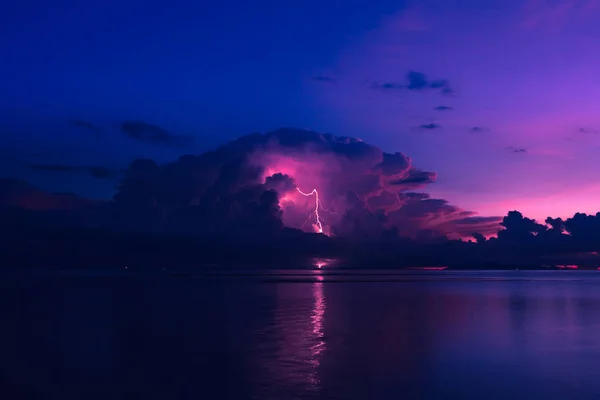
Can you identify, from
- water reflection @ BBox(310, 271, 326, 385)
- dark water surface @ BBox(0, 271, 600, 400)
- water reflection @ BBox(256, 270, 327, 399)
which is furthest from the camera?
water reflection @ BBox(310, 271, 326, 385)

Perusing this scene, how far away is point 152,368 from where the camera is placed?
24.8m

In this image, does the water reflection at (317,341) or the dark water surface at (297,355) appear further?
the water reflection at (317,341)

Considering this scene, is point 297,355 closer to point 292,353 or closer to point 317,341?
point 292,353

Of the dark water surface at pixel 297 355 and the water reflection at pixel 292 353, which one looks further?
the water reflection at pixel 292 353

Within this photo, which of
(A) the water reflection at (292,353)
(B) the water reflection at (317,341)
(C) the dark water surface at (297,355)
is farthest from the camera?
(B) the water reflection at (317,341)

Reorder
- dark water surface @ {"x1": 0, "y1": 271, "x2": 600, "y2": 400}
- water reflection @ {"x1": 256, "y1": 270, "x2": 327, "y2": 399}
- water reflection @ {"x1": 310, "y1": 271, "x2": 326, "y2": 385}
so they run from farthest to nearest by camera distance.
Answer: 1. water reflection @ {"x1": 310, "y1": 271, "x2": 326, "y2": 385}
2. water reflection @ {"x1": 256, "y1": 270, "x2": 327, "y2": 399}
3. dark water surface @ {"x1": 0, "y1": 271, "x2": 600, "y2": 400}

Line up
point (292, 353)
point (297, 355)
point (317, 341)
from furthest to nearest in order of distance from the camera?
point (317, 341) < point (292, 353) < point (297, 355)

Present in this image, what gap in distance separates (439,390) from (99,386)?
12.3 meters

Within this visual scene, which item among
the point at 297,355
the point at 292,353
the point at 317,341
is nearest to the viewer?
the point at 297,355

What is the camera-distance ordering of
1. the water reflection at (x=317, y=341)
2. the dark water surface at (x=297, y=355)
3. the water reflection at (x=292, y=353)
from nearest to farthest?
the dark water surface at (x=297, y=355)
the water reflection at (x=292, y=353)
the water reflection at (x=317, y=341)

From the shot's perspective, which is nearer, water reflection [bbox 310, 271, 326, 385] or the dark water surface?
the dark water surface

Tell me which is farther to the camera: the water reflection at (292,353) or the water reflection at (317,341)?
the water reflection at (317,341)

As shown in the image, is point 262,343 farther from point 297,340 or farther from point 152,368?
point 152,368

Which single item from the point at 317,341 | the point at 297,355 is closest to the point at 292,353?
the point at 297,355
